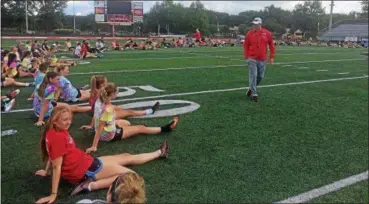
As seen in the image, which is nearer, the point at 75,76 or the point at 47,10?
the point at 75,76

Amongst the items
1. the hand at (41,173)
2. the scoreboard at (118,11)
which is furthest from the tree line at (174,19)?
the hand at (41,173)

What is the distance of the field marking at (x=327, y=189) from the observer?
4.03m

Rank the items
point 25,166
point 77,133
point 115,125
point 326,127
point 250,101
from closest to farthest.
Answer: point 25,166, point 115,125, point 77,133, point 326,127, point 250,101

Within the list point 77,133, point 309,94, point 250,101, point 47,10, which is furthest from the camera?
point 47,10

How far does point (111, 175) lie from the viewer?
Result: 4176mm

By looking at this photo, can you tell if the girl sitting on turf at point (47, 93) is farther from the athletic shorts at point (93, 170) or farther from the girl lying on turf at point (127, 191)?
the girl lying on turf at point (127, 191)

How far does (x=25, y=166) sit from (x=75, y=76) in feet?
26.7

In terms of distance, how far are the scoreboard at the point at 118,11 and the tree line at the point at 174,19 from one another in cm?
2644

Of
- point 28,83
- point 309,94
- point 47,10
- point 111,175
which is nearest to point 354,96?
point 309,94

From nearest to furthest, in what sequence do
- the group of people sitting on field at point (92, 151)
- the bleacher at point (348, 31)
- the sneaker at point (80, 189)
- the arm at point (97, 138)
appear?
the group of people sitting on field at point (92, 151)
the sneaker at point (80, 189)
the arm at point (97, 138)
the bleacher at point (348, 31)

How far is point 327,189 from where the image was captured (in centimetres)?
431

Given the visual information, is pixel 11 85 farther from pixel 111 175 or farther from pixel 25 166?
pixel 111 175

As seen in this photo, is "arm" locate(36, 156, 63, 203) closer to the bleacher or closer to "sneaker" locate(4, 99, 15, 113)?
"sneaker" locate(4, 99, 15, 113)

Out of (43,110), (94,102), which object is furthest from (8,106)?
(94,102)
